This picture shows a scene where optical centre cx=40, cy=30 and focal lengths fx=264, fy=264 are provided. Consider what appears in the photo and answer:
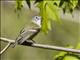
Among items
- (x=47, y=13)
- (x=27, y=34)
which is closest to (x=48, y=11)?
(x=47, y=13)

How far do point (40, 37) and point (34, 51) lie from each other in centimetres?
16

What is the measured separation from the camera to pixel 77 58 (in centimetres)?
93

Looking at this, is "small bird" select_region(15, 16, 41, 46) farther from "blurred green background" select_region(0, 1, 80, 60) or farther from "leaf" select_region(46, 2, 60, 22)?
"blurred green background" select_region(0, 1, 80, 60)

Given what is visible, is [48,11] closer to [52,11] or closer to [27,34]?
[52,11]

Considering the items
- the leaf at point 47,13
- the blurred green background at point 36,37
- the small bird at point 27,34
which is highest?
the leaf at point 47,13

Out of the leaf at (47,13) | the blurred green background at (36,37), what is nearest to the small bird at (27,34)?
the leaf at (47,13)

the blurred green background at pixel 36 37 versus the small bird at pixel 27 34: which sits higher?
the small bird at pixel 27 34

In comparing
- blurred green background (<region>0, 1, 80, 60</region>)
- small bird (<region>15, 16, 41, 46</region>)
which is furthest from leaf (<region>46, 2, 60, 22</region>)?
blurred green background (<region>0, 1, 80, 60</region>)

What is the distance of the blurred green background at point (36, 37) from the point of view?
2.67 meters

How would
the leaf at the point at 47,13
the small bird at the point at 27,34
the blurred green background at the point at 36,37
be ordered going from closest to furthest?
the leaf at the point at 47,13 → the small bird at the point at 27,34 → the blurred green background at the point at 36,37

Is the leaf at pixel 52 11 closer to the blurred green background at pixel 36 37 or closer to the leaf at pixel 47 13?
the leaf at pixel 47 13

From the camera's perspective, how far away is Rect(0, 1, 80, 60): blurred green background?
105 inches

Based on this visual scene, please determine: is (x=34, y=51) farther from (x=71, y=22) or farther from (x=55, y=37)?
(x=71, y=22)

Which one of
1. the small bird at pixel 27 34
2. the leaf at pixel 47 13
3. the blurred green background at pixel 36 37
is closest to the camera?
the leaf at pixel 47 13
